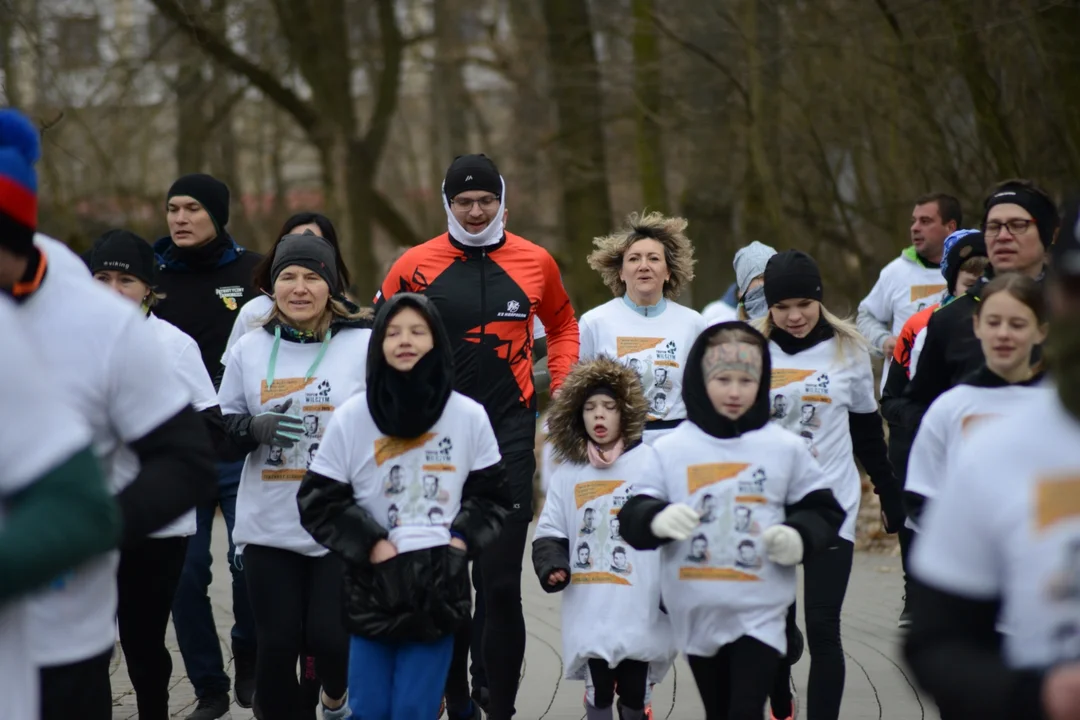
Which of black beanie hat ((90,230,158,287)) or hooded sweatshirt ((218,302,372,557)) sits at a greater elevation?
black beanie hat ((90,230,158,287))

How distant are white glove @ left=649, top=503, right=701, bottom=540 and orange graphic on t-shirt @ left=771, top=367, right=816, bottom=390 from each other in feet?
6.25

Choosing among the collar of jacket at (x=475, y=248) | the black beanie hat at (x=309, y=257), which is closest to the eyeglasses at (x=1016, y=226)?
the collar of jacket at (x=475, y=248)

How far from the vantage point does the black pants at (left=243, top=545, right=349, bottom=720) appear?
6309mm

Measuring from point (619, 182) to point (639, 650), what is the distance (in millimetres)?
22103

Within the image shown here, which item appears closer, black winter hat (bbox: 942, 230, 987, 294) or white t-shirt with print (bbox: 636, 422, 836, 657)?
white t-shirt with print (bbox: 636, 422, 836, 657)

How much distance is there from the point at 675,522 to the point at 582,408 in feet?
4.81

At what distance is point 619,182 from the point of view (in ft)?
92.5

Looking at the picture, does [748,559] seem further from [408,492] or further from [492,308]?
[492,308]

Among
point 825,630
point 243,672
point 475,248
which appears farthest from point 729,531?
point 243,672

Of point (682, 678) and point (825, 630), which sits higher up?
point (825, 630)

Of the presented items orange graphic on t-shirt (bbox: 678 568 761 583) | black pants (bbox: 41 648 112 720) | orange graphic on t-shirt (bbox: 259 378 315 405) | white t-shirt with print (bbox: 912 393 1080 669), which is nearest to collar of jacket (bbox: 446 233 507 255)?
orange graphic on t-shirt (bbox: 259 378 315 405)

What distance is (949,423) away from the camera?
18.2ft

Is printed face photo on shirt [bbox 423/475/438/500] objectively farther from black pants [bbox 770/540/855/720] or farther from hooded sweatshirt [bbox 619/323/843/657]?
black pants [bbox 770/540/855/720]

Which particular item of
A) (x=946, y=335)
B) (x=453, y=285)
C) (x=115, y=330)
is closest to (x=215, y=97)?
(x=453, y=285)
